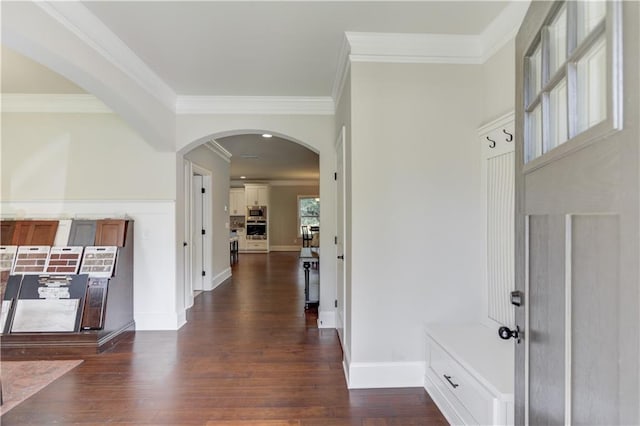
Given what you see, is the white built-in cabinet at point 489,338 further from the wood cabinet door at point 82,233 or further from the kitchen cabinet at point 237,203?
the kitchen cabinet at point 237,203

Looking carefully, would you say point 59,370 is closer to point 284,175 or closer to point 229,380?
point 229,380

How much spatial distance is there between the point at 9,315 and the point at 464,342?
4022 millimetres

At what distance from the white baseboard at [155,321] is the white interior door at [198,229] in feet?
5.55

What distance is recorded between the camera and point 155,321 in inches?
147

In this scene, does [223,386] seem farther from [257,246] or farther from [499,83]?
[257,246]

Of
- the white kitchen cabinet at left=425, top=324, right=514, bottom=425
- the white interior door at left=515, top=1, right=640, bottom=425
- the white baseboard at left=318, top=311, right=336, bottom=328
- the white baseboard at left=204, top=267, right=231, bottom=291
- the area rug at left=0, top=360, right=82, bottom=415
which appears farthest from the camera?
the white baseboard at left=204, top=267, right=231, bottom=291

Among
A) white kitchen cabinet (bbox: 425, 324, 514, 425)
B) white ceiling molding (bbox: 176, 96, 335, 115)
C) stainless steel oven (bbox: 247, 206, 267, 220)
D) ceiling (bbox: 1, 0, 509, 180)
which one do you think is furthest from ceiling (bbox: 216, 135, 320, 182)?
white kitchen cabinet (bbox: 425, 324, 514, 425)

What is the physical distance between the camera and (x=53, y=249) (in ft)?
10.8

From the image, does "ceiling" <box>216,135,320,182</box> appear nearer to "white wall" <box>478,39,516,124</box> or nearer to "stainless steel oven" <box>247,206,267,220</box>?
"stainless steel oven" <box>247,206,267,220</box>

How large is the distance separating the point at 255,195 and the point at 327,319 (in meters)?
7.89

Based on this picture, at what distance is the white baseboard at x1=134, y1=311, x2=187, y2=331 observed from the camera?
3727 mm

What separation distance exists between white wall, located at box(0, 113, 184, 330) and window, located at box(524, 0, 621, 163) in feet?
11.7

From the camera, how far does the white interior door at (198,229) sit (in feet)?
17.8

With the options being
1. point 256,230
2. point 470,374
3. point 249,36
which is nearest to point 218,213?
point 249,36
